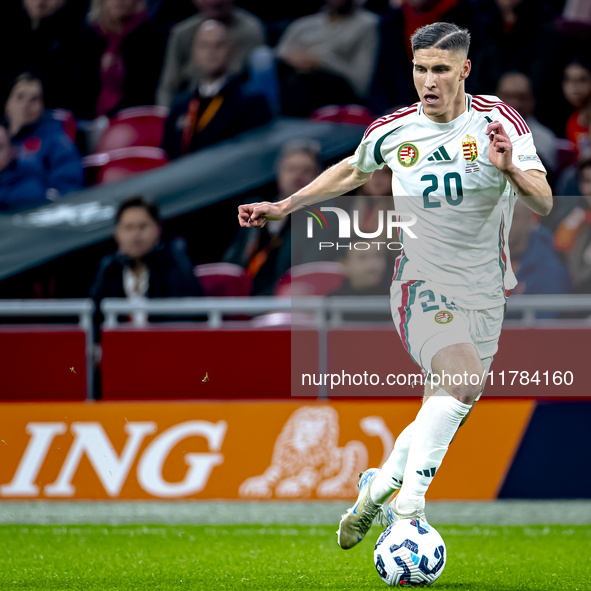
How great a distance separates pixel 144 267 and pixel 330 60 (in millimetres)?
2804

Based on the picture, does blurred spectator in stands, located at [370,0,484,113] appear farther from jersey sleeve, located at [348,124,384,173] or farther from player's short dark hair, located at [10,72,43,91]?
jersey sleeve, located at [348,124,384,173]

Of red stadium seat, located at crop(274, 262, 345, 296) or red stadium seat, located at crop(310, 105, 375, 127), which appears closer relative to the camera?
red stadium seat, located at crop(274, 262, 345, 296)

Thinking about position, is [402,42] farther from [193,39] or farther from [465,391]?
[465,391]

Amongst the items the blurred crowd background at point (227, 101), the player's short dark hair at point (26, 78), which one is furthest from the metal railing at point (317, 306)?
the player's short dark hair at point (26, 78)

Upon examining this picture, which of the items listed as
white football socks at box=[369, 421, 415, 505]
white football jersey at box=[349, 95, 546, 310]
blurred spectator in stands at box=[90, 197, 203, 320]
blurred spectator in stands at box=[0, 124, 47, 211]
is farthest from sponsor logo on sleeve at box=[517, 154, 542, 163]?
blurred spectator in stands at box=[0, 124, 47, 211]

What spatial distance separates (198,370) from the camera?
642 centimetres

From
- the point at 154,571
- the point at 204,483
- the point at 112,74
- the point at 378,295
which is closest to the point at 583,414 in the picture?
the point at 378,295

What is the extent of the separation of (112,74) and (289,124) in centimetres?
206

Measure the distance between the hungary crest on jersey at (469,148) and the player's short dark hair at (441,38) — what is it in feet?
1.14

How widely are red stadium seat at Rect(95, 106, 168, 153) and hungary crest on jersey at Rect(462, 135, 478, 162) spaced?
5.21m

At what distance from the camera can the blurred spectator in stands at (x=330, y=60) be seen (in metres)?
8.05

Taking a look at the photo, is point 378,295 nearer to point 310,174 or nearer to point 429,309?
point 310,174

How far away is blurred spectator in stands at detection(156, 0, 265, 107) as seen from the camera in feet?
27.2

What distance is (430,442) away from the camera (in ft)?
11.5
